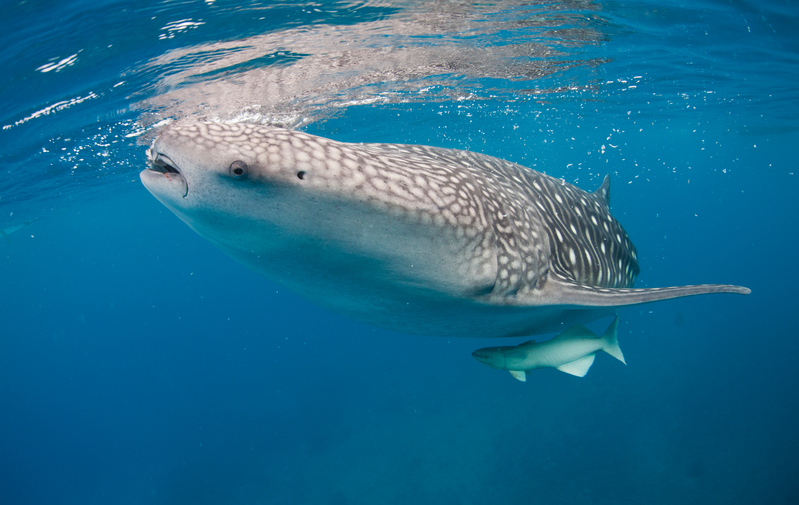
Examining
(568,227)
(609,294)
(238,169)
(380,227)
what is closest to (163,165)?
(238,169)

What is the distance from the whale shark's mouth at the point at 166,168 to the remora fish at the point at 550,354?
3392mm

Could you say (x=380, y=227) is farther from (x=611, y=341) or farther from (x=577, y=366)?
(x=611, y=341)

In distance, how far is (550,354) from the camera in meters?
4.27

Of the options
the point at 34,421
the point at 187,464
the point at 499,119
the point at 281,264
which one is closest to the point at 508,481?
the point at 281,264

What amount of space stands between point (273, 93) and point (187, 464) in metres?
16.5

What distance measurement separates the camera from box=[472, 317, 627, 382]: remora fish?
13.9 ft

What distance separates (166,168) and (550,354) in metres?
3.85

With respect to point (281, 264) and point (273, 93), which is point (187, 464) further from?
point (281, 264)

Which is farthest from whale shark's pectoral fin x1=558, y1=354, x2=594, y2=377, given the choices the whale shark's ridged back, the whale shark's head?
the whale shark's head

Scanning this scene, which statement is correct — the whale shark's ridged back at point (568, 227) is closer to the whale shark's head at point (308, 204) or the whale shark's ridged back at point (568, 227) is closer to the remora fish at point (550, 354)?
the remora fish at point (550, 354)

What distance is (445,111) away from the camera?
54.7 ft

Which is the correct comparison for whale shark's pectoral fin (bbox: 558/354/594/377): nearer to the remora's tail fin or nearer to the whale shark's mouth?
the remora's tail fin

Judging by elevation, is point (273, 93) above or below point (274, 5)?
below

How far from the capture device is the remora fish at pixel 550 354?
4242 millimetres
